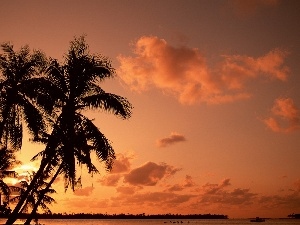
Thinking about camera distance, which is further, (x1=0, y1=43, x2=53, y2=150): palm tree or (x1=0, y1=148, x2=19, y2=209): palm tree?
(x1=0, y1=148, x2=19, y2=209): palm tree

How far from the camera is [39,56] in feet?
50.6

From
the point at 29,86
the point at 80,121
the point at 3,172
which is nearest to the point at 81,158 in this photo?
the point at 80,121

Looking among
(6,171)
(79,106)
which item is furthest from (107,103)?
(6,171)

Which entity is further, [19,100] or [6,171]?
[6,171]

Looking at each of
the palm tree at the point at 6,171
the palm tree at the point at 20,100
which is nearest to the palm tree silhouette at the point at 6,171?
the palm tree at the point at 6,171

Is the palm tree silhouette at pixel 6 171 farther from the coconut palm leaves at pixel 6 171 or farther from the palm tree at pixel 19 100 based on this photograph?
the palm tree at pixel 19 100

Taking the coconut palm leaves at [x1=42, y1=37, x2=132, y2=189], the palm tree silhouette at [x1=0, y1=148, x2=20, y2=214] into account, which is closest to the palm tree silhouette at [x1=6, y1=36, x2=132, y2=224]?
the coconut palm leaves at [x1=42, y1=37, x2=132, y2=189]

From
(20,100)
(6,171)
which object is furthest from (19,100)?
(6,171)

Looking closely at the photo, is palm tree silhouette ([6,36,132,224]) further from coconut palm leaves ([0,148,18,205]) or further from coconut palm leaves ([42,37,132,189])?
coconut palm leaves ([0,148,18,205])

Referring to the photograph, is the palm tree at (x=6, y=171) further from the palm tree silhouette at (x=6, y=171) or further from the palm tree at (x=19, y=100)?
the palm tree at (x=19, y=100)

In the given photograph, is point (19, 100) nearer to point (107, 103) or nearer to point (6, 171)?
point (107, 103)

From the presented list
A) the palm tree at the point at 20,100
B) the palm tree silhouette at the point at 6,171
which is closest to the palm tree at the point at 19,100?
the palm tree at the point at 20,100

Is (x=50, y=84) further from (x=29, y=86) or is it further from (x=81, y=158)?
(x=81, y=158)

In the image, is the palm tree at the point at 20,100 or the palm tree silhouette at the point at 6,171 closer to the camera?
the palm tree at the point at 20,100
